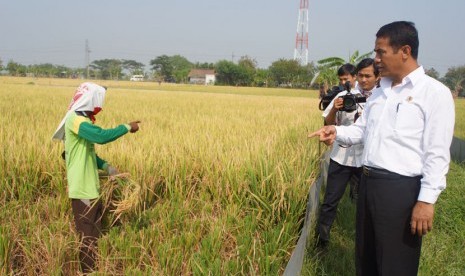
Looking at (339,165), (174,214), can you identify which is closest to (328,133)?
(339,165)

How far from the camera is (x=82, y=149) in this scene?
2.17m

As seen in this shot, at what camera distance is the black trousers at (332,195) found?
2.81 m

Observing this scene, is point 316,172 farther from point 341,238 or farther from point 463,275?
point 463,275

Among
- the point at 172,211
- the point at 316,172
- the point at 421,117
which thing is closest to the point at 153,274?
the point at 172,211

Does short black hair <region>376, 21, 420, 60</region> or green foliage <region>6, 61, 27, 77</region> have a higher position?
green foliage <region>6, 61, 27, 77</region>

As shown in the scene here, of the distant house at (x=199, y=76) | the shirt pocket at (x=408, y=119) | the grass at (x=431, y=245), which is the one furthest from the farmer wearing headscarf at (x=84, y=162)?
the distant house at (x=199, y=76)

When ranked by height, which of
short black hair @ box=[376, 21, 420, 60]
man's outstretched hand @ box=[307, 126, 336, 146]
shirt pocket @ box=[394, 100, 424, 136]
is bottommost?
man's outstretched hand @ box=[307, 126, 336, 146]

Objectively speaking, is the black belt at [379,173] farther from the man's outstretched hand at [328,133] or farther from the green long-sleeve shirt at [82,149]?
the green long-sleeve shirt at [82,149]

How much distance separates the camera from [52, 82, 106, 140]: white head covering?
7.08 ft

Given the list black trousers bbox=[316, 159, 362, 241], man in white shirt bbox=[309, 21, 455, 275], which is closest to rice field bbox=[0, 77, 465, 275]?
black trousers bbox=[316, 159, 362, 241]

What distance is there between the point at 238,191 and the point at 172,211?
1.72 feet

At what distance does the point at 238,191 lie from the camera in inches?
106

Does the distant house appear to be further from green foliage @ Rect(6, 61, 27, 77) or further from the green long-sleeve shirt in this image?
the green long-sleeve shirt

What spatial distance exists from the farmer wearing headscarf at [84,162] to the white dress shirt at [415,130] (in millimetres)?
1388
